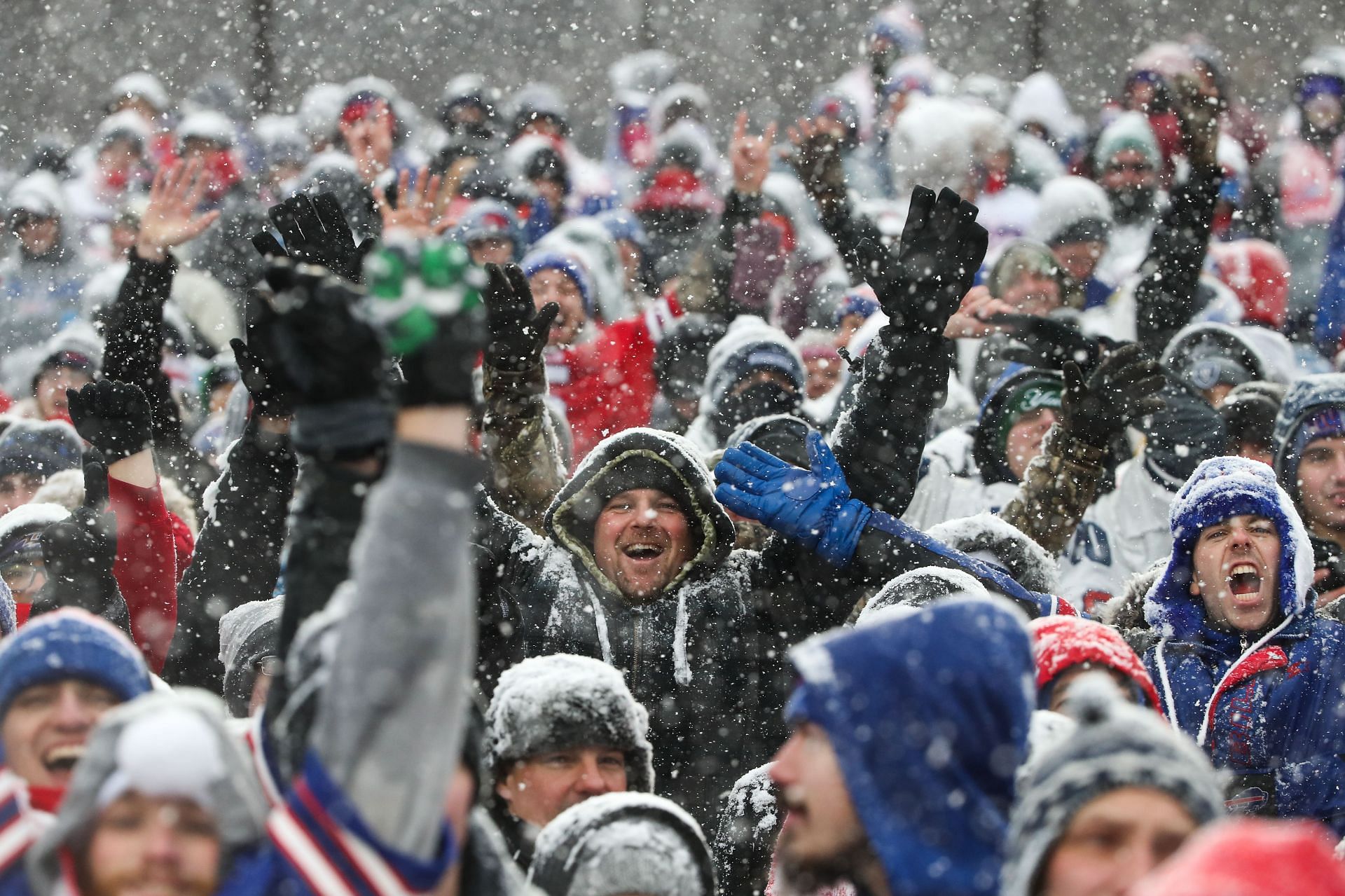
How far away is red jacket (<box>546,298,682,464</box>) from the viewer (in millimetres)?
7172

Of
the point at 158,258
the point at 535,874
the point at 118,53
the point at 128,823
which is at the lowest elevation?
the point at 535,874

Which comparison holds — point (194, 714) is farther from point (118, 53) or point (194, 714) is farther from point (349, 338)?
point (118, 53)

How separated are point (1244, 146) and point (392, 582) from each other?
9996 mm

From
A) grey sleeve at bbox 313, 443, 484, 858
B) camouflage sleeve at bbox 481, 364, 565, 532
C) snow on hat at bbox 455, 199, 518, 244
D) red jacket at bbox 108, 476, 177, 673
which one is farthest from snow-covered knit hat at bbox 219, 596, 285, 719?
snow on hat at bbox 455, 199, 518, 244

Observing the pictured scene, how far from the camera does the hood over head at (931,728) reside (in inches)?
98.2

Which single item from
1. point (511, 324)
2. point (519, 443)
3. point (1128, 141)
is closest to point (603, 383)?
point (519, 443)

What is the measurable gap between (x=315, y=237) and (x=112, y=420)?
92 centimetres

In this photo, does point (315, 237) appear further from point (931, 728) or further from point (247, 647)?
point (931, 728)

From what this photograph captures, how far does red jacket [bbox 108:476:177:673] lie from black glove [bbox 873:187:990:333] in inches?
84.8

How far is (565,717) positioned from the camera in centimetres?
389

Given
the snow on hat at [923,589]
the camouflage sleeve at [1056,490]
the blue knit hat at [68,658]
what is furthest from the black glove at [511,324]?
the blue knit hat at [68,658]

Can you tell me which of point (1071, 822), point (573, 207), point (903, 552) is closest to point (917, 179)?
point (573, 207)

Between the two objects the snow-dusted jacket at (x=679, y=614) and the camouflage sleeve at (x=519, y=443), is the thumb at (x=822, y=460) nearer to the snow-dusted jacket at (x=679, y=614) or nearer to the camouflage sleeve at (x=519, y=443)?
the snow-dusted jacket at (x=679, y=614)

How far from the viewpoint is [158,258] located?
6.02 meters
